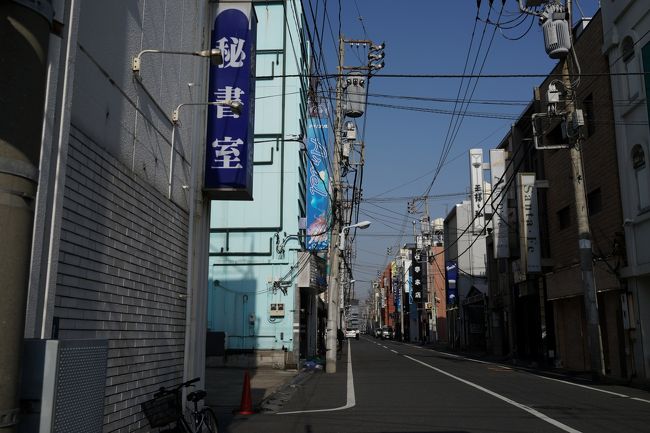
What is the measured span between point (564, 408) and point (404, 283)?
78.3m

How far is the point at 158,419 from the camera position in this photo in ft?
22.8

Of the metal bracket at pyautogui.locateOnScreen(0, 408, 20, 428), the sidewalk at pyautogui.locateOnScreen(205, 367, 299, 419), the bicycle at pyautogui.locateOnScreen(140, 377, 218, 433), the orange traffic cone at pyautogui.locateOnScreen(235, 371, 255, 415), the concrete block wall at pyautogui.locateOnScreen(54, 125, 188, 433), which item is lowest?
the sidewalk at pyautogui.locateOnScreen(205, 367, 299, 419)

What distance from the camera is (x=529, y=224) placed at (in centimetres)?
2817

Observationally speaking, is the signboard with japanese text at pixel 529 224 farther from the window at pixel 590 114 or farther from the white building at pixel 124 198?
the white building at pixel 124 198

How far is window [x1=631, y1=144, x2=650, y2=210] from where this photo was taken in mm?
19688

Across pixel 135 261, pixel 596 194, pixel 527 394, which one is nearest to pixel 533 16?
pixel 596 194

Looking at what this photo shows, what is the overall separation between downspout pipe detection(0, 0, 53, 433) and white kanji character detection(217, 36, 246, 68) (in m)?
8.32

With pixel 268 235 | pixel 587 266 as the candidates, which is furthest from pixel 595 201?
pixel 268 235

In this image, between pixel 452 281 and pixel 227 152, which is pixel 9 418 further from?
pixel 452 281

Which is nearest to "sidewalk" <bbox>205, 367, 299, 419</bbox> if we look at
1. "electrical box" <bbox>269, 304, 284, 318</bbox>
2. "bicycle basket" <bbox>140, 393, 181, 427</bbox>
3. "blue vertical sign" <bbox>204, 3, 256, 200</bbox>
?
"electrical box" <bbox>269, 304, 284, 318</bbox>

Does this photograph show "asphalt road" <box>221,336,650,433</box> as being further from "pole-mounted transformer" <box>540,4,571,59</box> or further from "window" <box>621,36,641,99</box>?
"pole-mounted transformer" <box>540,4,571,59</box>

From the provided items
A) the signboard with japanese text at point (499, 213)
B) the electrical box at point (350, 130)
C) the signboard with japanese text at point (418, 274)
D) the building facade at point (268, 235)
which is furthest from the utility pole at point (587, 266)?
the signboard with japanese text at point (418, 274)

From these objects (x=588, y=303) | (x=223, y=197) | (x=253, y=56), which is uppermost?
(x=253, y=56)

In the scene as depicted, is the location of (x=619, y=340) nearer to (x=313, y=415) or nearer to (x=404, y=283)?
(x=313, y=415)
